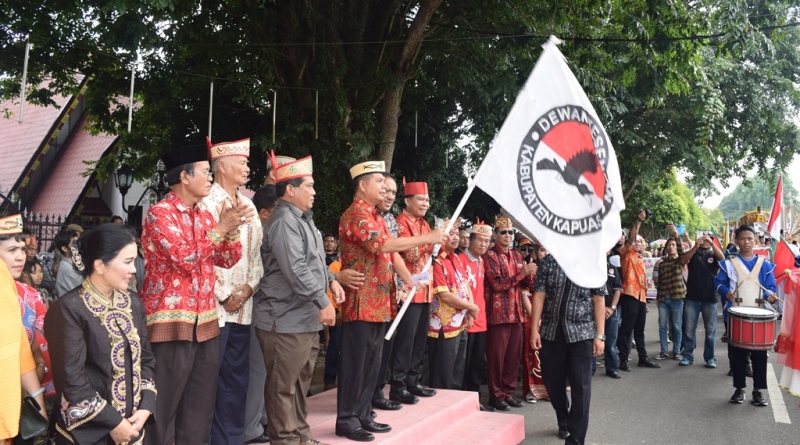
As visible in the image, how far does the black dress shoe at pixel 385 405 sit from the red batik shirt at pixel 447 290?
54.2 inches

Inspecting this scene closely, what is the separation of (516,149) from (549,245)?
2.31 feet

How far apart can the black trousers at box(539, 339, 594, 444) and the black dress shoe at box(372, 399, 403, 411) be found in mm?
1374

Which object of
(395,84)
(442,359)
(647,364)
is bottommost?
(647,364)

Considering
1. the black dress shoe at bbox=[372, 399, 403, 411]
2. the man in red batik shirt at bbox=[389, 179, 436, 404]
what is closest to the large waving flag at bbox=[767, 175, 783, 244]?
the man in red batik shirt at bbox=[389, 179, 436, 404]

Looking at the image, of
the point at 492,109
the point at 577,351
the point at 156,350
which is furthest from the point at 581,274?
the point at 492,109

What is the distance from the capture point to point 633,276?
11242mm

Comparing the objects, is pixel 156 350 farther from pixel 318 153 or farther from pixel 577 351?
pixel 318 153

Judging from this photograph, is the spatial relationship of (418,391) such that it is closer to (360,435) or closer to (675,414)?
(360,435)

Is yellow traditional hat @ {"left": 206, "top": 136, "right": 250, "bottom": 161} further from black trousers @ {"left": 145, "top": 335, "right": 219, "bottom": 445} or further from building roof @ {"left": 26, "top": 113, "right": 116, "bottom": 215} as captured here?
building roof @ {"left": 26, "top": 113, "right": 116, "bottom": 215}

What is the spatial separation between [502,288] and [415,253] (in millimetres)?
2475

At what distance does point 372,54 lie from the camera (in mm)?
12633

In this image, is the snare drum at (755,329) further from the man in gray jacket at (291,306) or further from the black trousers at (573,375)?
the man in gray jacket at (291,306)

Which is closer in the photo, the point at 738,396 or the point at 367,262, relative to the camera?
the point at 367,262

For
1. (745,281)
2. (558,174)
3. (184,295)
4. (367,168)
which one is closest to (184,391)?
(184,295)
